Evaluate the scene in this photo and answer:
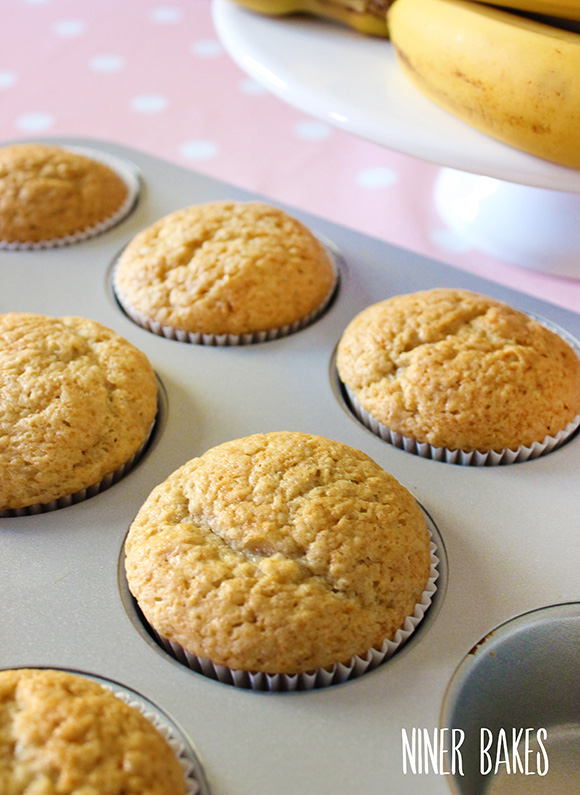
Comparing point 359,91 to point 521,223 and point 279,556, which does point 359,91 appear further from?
point 279,556

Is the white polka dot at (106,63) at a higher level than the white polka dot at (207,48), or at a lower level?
lower

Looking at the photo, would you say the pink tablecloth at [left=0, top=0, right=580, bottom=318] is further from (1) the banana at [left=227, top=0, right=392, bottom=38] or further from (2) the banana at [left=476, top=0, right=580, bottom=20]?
(2) the banana at [left=476, top=0, right=580, bottom=20]

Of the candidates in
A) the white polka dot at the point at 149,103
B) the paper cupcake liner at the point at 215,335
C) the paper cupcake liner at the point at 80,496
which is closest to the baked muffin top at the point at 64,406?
the paper cupcake liner at the point at 80,496

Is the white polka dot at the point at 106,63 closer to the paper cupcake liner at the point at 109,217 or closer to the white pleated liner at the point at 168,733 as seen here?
the paper cupcake liner at the point at 109,217

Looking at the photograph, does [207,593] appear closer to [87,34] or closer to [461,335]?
[461,335]

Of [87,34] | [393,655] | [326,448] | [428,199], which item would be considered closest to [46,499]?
[326,448]

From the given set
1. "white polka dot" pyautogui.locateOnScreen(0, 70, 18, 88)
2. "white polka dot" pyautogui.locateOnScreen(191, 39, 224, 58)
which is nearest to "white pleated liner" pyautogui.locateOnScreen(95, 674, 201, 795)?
"white polka dot" pyautogui.locateOnScreen(0, 70, 18, 88)
